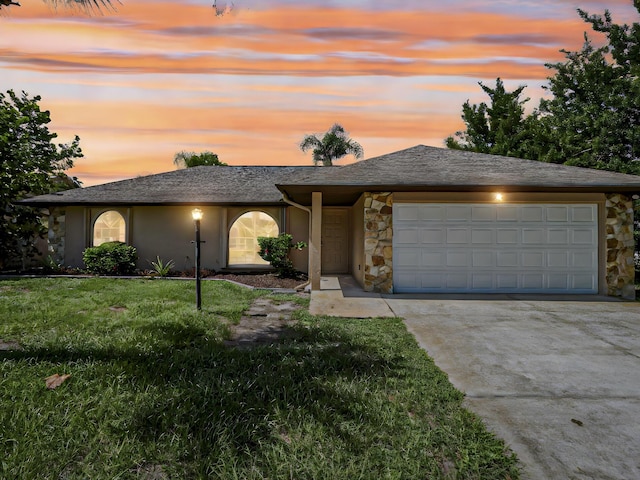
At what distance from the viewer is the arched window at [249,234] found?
516 inches

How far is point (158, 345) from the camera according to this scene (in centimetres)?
441

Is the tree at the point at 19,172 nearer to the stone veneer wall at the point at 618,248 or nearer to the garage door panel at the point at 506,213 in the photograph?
the garage door panel at the point at 506,213

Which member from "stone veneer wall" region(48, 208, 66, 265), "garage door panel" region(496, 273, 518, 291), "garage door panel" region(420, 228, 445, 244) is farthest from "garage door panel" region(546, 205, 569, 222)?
"stone veneer wall" region(48, 208, 66, 265)

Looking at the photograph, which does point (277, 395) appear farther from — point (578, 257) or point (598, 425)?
point (578, 257)

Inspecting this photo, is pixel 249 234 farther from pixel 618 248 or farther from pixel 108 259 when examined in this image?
pixel 618 248

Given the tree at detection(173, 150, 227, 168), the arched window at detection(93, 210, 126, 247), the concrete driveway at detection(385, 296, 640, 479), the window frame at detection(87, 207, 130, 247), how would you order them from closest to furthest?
1. the concrete driveway at detection(385, 296, 640, 479)
2. the window frame at detection(87, 207, 130, 247)
3. the arched window at detection(93, 210, 126, 247)
4. the tree at detection(173, 150, 227, 168)

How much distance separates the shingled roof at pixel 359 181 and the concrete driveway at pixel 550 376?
2934mm

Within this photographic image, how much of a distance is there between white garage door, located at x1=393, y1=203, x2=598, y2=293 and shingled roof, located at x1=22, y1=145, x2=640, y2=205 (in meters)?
0.67

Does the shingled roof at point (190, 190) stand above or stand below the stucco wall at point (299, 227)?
above

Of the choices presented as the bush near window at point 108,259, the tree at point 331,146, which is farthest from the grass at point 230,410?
the tree at point 331,146

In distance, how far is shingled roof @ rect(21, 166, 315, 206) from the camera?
39.2ft

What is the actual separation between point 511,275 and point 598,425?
21.8ft

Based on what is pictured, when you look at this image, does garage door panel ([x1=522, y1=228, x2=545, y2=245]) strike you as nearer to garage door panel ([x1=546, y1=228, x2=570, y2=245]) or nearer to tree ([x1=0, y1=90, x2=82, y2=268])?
garage door panel ([x1=546, y1=228, x2=570, y2=245])

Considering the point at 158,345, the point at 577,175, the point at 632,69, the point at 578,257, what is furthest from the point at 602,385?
the point at 632,69
